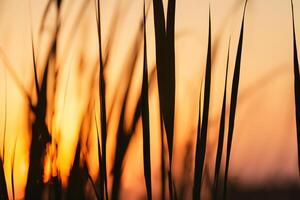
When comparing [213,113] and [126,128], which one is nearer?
[126,128]

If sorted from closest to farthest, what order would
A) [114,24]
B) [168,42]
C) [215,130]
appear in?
[168,42], [114,24], [215,130]

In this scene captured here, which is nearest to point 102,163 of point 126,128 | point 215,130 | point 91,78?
point 126,128

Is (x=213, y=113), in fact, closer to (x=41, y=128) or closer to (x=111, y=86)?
(x=111, y=86)

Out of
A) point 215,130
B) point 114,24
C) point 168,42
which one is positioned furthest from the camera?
point 215,130

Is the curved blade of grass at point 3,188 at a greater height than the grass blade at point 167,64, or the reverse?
the grass blade at point 167,64

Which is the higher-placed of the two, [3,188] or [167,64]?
[167,64]

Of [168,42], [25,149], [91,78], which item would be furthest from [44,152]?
[168,42]

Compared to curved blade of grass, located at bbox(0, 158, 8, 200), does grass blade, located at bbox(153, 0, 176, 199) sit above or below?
above

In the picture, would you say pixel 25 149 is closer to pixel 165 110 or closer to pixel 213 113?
pixel 165 110

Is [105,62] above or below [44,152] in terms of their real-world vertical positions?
above
